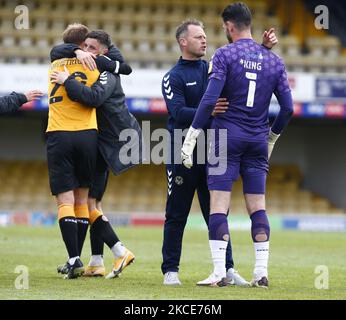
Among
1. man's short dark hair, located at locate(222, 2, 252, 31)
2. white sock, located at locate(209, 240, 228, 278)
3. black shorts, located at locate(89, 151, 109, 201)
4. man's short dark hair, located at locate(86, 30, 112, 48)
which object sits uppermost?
man's short dark hair, located at locate(222, 2, 252, 31)

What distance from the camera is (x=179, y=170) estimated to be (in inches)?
326

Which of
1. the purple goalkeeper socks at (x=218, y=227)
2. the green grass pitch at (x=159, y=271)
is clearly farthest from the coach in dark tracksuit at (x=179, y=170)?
the purple goalkeeper socks at (x=218, y=227)

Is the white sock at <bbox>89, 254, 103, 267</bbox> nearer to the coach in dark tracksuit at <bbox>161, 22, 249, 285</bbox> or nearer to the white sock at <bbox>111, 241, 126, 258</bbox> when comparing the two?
the white sock at <bbox>111, 241, 126, 258</bbox>

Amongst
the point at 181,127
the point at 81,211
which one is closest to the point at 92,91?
the point at 181,127

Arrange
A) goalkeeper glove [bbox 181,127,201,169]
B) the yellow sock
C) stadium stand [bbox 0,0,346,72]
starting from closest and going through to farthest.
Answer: goalkeeper glove [bbox 181,127,201,169] < the yellow sock < stadium stand [bbox 0,0,346,72]

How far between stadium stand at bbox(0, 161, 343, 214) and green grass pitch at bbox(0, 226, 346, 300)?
792 centimetres

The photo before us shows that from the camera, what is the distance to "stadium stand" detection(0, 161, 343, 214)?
24641mm

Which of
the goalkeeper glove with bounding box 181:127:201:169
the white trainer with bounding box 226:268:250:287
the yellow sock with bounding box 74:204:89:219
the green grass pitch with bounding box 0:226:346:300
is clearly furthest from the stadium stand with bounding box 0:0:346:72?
the goalkeeper glove with bounding box 181:127:201:169

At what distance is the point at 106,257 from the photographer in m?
11.6

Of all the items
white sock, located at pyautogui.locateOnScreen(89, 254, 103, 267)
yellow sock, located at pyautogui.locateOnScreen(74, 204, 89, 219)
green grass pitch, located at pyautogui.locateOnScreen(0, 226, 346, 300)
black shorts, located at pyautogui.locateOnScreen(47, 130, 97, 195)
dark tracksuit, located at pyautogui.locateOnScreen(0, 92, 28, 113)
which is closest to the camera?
green grass pitch, located at pyautogui.locateOnScreen(0, 226, 346, 300)
